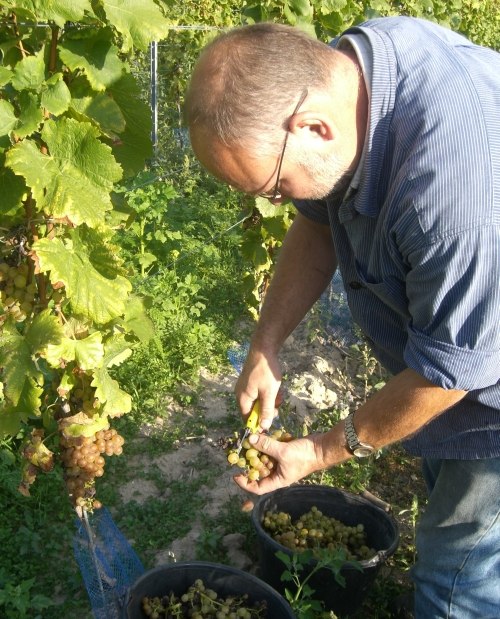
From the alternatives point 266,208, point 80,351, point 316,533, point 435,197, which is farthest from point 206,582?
point 266,208

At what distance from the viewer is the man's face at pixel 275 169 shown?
67.7 inches

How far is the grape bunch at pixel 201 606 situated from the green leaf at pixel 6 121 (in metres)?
1.57

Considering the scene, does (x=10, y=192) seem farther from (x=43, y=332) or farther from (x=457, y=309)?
(x=457, y=309)

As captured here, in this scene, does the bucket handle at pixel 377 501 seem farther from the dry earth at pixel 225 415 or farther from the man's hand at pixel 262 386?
the man's hand at pixel 262 386

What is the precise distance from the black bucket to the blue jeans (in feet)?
1.37

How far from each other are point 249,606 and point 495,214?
5.72 feet

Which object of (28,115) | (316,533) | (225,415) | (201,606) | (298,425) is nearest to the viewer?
Result: (28,115)

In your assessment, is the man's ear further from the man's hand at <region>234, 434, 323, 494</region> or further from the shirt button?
the man's hand at <region>234, 434, 323, 494</region>

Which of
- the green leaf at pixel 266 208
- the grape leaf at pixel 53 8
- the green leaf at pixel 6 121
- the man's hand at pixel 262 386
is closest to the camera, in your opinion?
the grape leaf at pixel 53 8

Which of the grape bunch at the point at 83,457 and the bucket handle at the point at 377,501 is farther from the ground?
the grape bunch at the point at 83,457

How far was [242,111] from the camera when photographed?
1657 mm

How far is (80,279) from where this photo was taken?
6.77 feet

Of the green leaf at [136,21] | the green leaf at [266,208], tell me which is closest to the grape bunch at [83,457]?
the green leaf at [136,21]

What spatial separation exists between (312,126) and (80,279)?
2.50 ft
